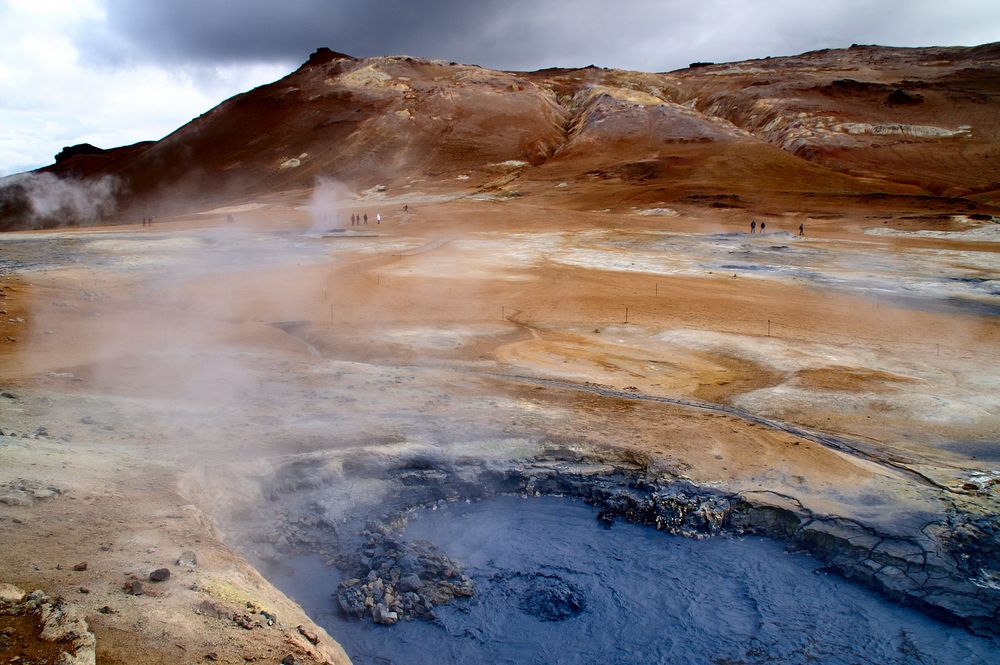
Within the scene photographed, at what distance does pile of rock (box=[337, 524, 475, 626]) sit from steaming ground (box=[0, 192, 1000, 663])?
775mm

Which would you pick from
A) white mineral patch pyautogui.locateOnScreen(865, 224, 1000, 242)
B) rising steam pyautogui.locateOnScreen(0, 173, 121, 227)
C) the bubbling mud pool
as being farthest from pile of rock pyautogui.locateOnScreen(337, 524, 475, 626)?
rising steam pyautogui.locateOnScreen(0, 173, 121, 227)

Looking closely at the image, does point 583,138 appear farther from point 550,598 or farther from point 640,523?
point 550,598

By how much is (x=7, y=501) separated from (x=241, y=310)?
1010cm

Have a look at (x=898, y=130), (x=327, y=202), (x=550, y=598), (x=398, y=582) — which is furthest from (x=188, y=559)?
(x=898, y=130)

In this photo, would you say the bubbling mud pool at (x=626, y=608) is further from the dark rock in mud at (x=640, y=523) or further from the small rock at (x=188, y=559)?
the small rock at (x=188, y=559)

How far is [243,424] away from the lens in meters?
8.48

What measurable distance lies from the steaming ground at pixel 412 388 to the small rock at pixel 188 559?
2.6 inches

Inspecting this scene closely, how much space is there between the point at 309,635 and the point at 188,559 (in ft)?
3.87

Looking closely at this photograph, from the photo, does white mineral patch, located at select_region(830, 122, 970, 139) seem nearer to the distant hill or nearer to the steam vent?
the distant hill

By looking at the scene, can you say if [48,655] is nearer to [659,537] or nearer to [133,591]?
[133,591]

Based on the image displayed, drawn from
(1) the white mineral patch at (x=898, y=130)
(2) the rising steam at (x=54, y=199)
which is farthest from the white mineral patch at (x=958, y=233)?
(2) the rising steam at (x=54, y=199)

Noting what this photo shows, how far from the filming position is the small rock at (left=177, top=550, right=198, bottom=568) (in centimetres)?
527

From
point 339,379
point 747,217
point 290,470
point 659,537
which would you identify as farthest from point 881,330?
point 747,217

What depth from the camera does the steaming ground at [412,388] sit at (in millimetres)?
5613
